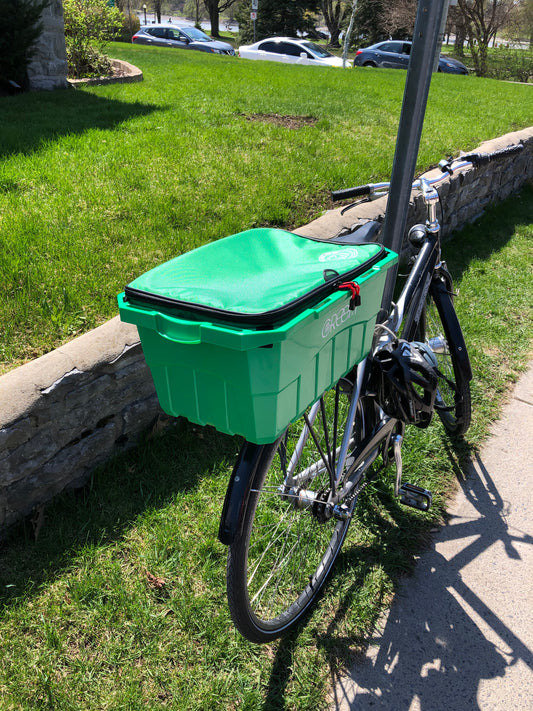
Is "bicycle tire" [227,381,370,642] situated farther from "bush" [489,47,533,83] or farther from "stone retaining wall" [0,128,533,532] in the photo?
"bush" [489,47,533,83]

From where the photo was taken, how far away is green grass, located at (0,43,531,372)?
10.5ft

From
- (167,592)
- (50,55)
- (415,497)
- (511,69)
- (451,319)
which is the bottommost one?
(511,69)

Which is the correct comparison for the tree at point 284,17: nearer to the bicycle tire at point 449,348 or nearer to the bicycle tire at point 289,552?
the bicycle tire at point 449,348

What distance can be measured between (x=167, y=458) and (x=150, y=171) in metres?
2.83

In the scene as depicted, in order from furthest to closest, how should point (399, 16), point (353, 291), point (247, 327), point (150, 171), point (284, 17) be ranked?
point (284, 17) < point (399, 16) < point (150, 171) < point (353, 291) < point (247, 327)

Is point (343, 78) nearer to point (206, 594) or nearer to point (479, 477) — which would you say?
point (479, 477)

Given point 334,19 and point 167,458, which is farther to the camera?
point 334,19

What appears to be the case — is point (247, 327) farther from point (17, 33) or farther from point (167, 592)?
point (17, 33)

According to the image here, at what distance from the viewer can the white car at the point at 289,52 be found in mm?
18234

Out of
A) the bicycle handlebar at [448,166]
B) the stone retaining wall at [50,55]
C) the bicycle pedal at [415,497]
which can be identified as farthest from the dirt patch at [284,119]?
the bicycle pedal at [415,497]

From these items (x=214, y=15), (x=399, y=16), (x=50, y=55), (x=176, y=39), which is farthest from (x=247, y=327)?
(x=214, y=15)

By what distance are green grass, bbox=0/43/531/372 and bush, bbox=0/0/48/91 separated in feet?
1.34

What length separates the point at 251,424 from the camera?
1.45 m

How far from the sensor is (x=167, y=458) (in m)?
2.84
